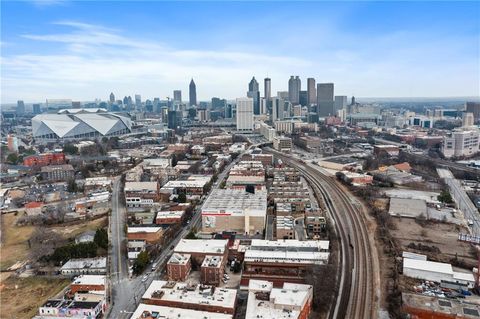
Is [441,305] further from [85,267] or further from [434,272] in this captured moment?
[85,267]

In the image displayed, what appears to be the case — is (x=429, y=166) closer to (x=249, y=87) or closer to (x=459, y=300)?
(x=459, y=300)

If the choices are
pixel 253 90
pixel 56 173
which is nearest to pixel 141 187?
pixel 56 173

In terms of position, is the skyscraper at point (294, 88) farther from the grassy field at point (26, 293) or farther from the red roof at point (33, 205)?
the grassy field at point (26, 293)

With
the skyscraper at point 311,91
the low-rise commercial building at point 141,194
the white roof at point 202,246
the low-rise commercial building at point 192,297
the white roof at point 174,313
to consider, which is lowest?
the white roof at point 174,313

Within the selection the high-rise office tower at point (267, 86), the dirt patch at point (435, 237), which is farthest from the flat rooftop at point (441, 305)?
the high-rise office tower at point (267, 86)

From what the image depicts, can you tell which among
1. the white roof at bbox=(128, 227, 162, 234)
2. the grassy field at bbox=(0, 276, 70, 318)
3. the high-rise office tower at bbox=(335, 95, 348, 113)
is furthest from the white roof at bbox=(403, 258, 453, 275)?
the high-rise office tower at bbox=(335, 95, 348, 113)

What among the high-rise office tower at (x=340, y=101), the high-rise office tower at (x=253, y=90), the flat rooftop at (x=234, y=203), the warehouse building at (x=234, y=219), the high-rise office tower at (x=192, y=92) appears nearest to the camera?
the warehouse building at (x=234, y=219)
